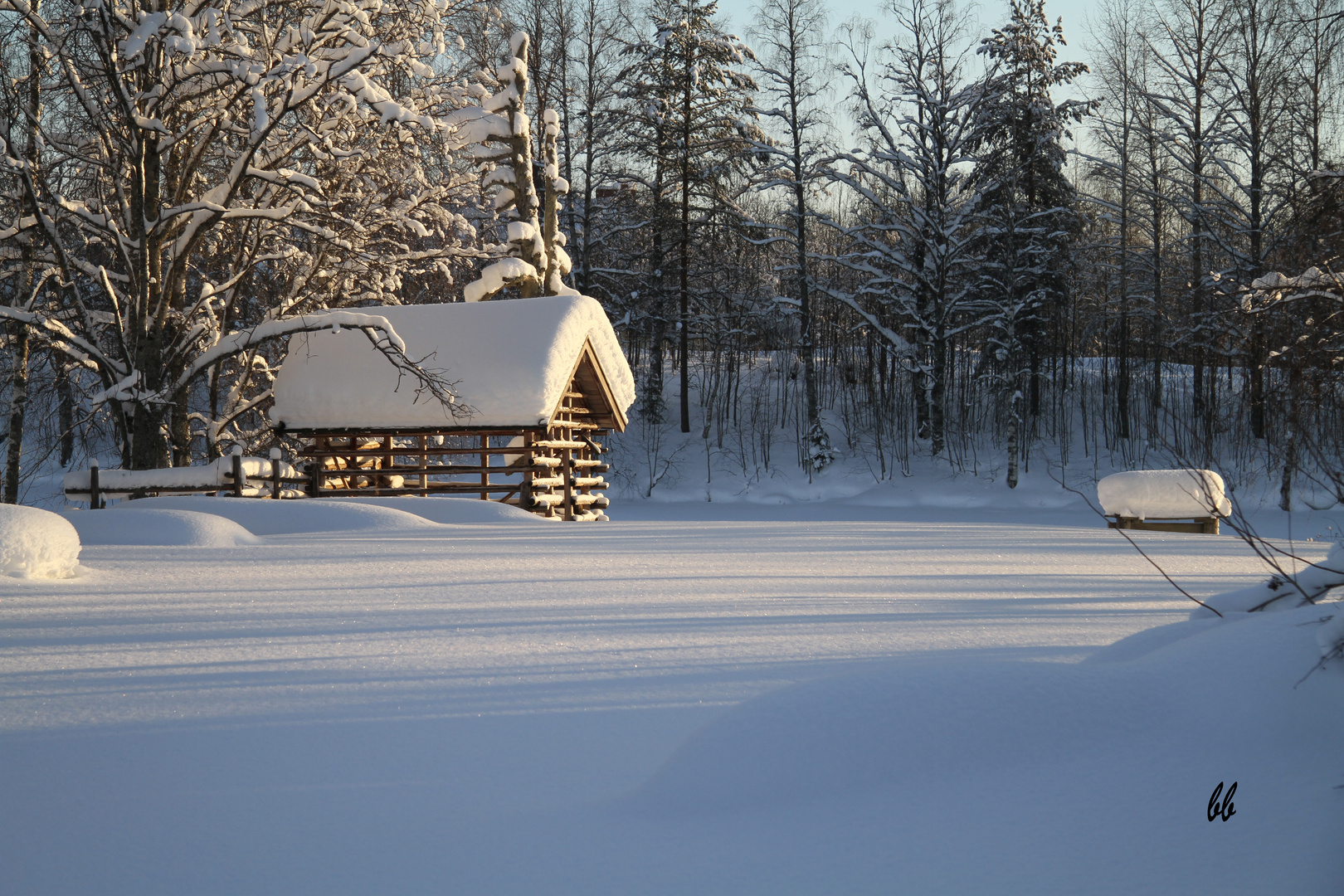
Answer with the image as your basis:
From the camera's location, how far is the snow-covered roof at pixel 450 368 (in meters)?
15.9

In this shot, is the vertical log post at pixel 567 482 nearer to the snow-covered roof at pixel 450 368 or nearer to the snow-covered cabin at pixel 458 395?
the snow-covered cabin at pixel 458 395

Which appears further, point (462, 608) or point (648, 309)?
point (648, 309)

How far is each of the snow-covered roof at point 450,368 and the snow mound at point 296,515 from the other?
10.2 ft

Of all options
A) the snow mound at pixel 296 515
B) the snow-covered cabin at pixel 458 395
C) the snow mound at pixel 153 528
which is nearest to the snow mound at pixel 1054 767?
the snow mound at pixel 153 528

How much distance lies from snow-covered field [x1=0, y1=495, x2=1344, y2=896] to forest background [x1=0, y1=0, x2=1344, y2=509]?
7146 millimetres

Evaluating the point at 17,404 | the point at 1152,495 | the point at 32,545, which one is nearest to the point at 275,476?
the point at 17,404

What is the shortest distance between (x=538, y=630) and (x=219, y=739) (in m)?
2.42

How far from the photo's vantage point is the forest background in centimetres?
1445

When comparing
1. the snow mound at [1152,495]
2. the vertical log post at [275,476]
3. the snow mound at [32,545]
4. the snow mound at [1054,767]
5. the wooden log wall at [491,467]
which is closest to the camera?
the snow mound at [1054,767]

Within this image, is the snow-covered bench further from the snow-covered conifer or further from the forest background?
the snow-covered conifer

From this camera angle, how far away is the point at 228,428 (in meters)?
18.8

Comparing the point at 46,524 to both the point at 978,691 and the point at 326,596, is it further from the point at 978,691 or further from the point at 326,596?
the point at 978,691

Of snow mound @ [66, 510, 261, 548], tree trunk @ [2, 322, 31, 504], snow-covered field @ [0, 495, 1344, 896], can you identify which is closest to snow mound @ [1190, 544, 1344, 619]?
snow-covered field @ [0, 495, 1344, 896]

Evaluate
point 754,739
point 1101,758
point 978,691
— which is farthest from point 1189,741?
point 754,739
